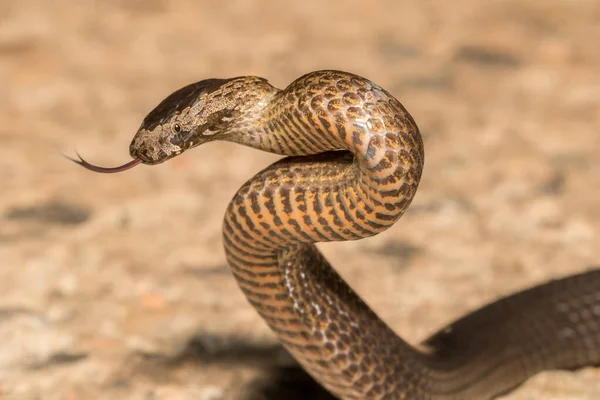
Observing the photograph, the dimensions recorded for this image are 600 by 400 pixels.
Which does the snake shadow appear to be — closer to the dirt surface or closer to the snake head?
the dirt surface

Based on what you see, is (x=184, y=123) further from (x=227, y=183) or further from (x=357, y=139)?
(x=227, y=183)

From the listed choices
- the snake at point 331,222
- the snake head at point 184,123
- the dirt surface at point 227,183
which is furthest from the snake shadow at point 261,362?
the snake head at point 184,123

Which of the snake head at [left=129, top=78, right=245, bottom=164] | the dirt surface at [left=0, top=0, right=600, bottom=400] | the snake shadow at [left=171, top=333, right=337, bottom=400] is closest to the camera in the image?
the snake head at [left=129, top=78, right=245, bottom=164]

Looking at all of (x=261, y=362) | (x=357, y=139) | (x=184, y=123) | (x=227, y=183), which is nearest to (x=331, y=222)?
(x=357, y=139)

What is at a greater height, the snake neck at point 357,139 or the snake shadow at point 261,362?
the snake neck at point 357,139

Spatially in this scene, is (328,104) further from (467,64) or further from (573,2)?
(573,2)

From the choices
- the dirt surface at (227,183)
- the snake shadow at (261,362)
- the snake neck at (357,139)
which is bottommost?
the snake shadow at (261,362)

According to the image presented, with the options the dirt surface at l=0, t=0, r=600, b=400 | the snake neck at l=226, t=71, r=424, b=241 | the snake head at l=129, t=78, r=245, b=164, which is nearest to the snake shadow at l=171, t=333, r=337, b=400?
the dirt surface at l=0, t=0, r=600, b=400

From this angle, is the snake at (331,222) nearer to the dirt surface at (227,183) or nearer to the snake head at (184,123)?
the snake head at (184,123)
